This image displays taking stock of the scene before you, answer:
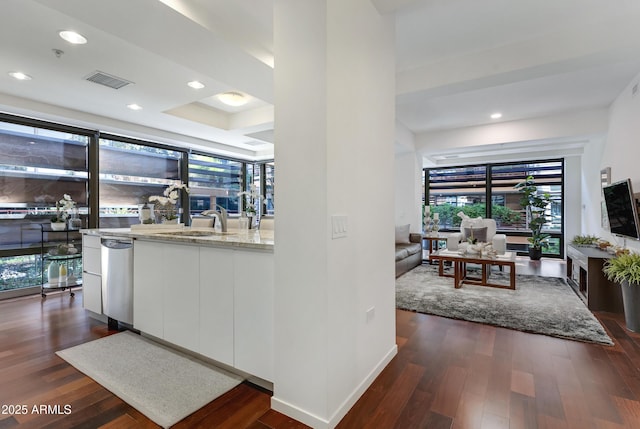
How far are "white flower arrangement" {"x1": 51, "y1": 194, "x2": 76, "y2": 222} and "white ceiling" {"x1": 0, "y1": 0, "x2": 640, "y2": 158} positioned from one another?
117cm

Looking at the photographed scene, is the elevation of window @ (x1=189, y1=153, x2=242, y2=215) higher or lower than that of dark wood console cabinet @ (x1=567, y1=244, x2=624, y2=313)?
higher

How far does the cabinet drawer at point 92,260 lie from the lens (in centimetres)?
323

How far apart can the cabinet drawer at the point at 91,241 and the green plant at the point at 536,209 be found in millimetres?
8188

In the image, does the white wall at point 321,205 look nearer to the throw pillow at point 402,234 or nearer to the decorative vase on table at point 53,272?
the decorative vase on table at point 53,272

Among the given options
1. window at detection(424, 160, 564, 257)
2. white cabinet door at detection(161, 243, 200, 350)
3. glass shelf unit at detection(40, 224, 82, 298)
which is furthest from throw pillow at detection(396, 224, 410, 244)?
glass shelf unit at detection(40, 224, 82, 298)

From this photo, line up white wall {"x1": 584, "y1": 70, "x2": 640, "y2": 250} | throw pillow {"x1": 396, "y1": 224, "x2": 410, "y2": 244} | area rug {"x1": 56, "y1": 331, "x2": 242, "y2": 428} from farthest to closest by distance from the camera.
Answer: throw pillow {"x1": 396, "y1": 224, "x2": 410, "y2": 244}
white wall {"x1": 584, "y1": 70, "x2": 640, "y2": 250}
area rug {"x1": 56, "y1": 331, "x2": 242, "y2": 428}

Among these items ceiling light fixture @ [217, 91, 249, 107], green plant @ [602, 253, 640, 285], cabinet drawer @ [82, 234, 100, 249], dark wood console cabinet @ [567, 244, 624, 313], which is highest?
ceiling light fixture @ [217, 91, 249, 107]

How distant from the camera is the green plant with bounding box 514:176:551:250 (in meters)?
7.16

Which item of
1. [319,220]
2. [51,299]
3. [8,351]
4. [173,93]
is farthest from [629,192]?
[51,299]

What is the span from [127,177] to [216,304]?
4.59m

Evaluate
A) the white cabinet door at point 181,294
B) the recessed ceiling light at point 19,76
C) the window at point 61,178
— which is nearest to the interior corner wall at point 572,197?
the window at point 61,178

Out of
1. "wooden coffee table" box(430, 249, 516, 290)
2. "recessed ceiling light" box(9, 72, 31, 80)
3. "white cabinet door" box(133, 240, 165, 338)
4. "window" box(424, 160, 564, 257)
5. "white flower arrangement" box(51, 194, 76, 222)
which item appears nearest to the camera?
"white cabinet door" box(133, 240, 165, 338)

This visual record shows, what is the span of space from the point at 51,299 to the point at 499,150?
8.17 m

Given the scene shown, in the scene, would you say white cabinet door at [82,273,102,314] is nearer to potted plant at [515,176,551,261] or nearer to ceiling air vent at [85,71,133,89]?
ceiling air vent at [85,71,133,89]
